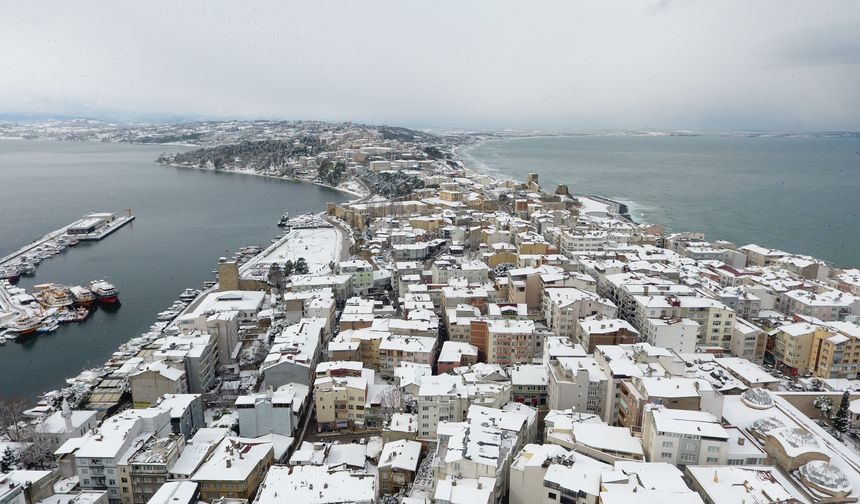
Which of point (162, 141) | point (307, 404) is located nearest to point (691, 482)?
point (307, 404)

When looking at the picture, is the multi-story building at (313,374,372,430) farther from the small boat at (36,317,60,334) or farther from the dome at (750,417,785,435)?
the small boat at (36,317,60,334)

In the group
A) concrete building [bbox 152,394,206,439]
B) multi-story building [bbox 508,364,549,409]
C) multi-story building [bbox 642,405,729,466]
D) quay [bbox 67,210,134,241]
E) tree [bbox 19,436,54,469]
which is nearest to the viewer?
multi-story building [bbox 642,405,729,466]

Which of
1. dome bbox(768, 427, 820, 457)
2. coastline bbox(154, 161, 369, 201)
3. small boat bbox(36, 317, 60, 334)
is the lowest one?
small boat bbox(36, 317, 60, 334)

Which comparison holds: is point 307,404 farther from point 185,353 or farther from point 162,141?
point 162,141

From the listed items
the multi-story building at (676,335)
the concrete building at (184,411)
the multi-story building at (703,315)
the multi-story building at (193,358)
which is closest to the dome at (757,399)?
the multi-story building at (676,335)

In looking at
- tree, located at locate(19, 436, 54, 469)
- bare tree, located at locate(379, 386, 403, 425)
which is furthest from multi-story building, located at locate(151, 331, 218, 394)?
bare tree, located at locate(379, 386, 403, 425)

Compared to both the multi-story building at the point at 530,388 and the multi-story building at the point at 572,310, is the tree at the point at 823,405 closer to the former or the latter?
the multi-story building at the point at 572,310
